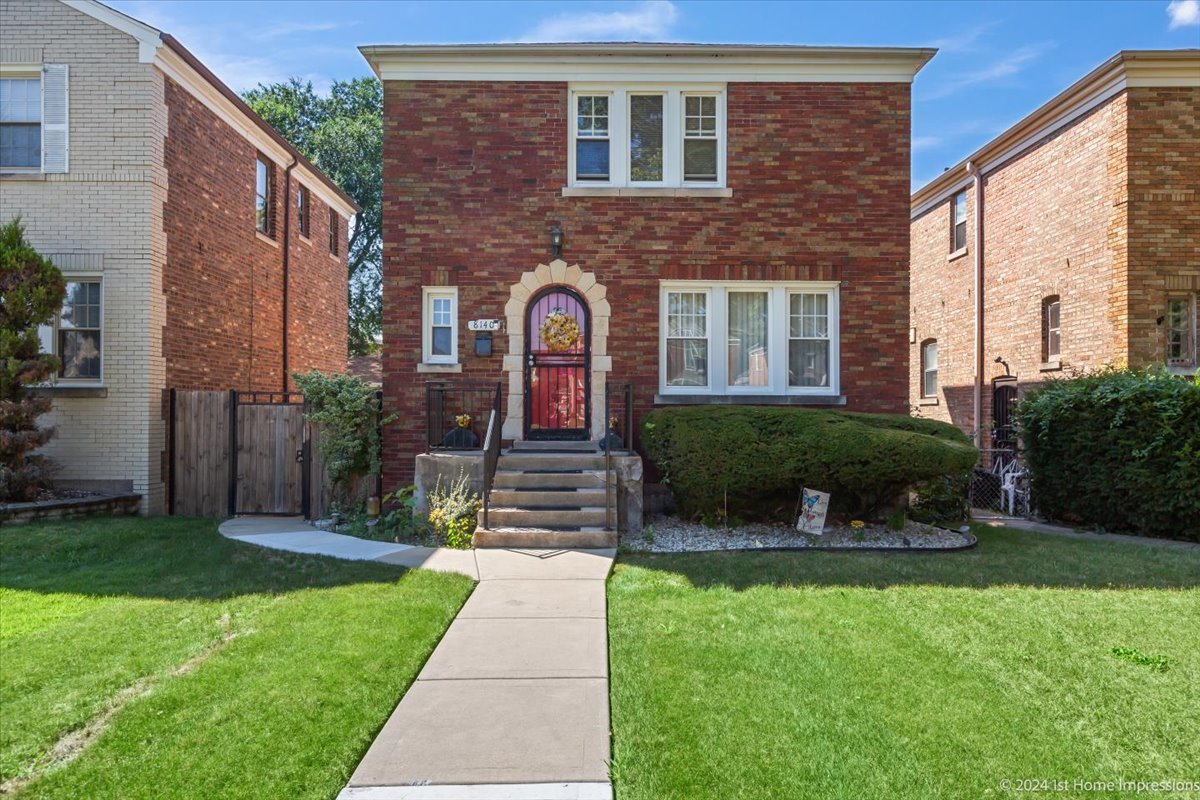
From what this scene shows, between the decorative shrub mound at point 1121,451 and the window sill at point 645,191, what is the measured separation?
18.9 feet

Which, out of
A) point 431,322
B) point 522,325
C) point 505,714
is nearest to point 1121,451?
point 522,325

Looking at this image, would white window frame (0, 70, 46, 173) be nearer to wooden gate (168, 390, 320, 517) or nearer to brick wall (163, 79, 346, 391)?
brick wall (163, 79, 346, 391)

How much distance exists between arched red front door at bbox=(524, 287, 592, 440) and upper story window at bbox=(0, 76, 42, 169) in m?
7.63

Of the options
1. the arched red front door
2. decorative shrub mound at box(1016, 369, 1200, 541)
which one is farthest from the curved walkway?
decorative shrub mound at box(1016, 369, 1200, 541)

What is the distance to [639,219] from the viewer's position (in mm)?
10570

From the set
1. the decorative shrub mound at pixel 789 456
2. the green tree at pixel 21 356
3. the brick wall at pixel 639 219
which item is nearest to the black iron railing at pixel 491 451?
the brick wall at pixel 639 219

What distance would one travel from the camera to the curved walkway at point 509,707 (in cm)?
320

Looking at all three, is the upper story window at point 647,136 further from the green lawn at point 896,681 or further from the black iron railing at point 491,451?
the green lawn at point 896,681

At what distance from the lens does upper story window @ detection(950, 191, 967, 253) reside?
16781mm

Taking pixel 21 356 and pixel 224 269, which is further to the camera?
pixel 224 269

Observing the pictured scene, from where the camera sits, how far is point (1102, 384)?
1003cm

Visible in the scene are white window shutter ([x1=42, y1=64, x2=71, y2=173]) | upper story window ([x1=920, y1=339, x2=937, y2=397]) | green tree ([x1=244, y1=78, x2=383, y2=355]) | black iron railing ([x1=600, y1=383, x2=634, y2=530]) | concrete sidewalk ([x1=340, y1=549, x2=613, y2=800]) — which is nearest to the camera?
concrete sidewalk ([x1=340, y1=549, x2=613, y2=800])

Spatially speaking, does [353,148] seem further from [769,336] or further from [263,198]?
[769,336]

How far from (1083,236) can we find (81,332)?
1632 cm
